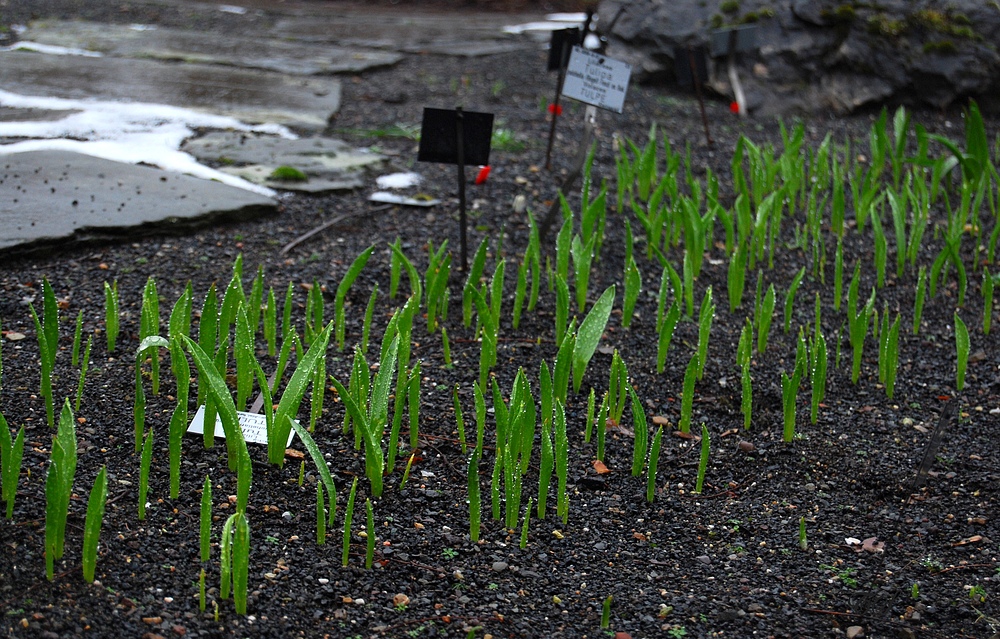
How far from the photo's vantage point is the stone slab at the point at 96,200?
2961 millimetres

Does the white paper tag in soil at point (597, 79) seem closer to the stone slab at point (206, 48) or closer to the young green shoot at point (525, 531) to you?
the young green shoot at point (525, 531)

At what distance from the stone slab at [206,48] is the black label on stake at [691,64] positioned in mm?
2052

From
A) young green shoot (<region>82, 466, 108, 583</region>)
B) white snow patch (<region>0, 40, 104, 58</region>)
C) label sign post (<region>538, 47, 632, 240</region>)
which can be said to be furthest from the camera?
white snow patch (<region>0, 40, 104, 58</region>)

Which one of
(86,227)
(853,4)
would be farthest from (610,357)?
(853,4)

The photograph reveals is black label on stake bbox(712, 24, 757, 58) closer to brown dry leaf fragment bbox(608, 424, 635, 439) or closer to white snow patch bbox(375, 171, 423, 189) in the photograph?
white snow patch bbox(375, 171, 423, 189)

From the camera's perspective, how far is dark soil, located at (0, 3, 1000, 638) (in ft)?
5.50

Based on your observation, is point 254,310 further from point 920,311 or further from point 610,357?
point 920,311

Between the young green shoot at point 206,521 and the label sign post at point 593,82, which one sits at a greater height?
the label sign post at point 593,82

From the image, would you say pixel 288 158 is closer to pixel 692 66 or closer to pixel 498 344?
pixel 498 344

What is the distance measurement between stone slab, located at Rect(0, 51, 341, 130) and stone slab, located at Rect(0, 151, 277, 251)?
3.69ft

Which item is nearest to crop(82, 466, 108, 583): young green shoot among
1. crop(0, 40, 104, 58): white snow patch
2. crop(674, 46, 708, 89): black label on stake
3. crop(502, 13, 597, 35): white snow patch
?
crop(674, 46, 708, 89): black label on stake

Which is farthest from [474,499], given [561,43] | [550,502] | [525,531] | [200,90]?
[200,90]

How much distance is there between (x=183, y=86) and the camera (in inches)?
195

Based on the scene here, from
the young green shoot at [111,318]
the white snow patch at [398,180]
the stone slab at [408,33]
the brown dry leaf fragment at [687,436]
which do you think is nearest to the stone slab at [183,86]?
the white snow patch at [398,180]
